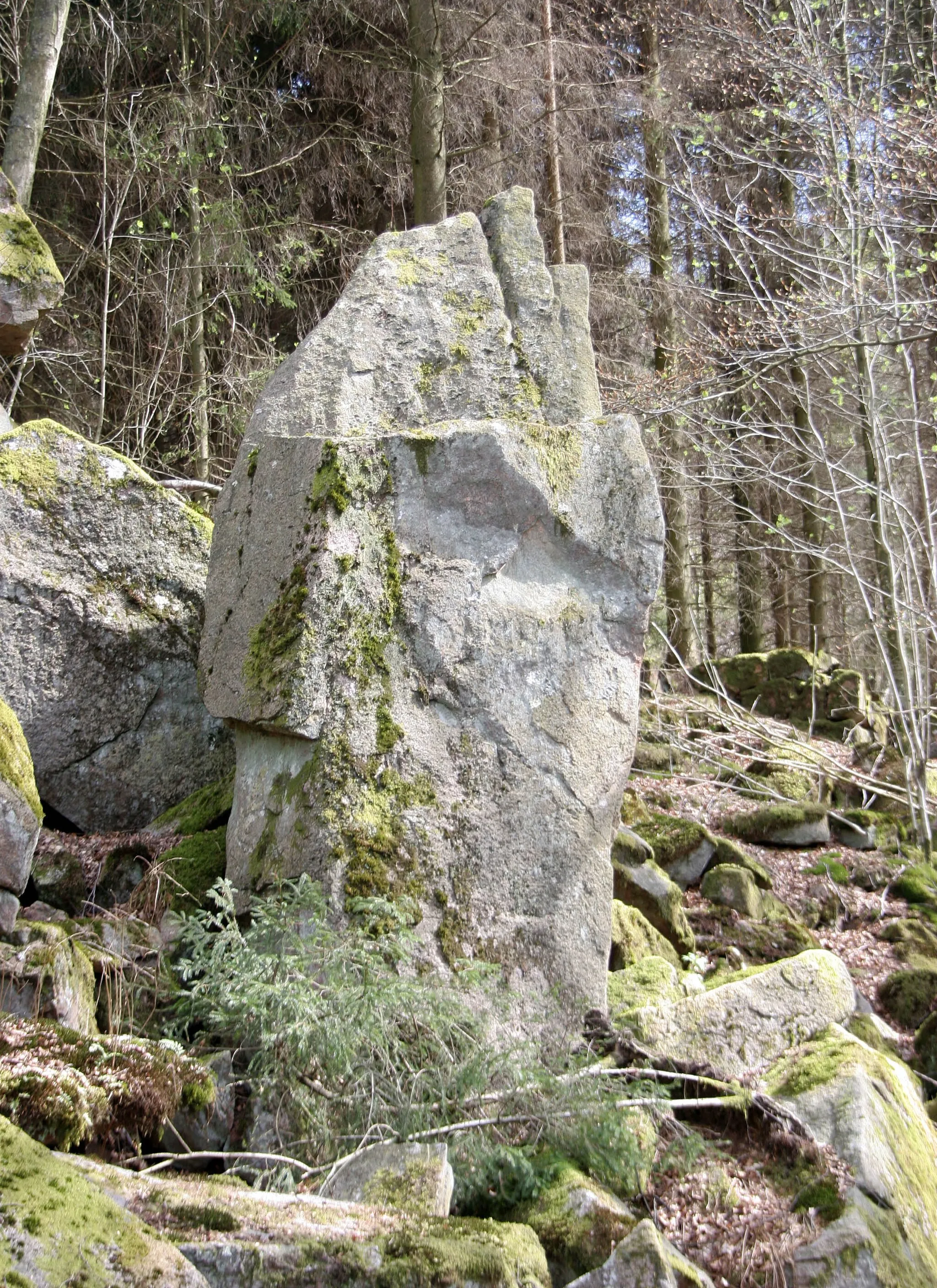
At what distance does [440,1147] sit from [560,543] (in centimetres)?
241

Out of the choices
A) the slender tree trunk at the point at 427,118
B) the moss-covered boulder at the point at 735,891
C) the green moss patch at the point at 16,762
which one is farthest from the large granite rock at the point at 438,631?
the slender tree trunk at the point at 427,118

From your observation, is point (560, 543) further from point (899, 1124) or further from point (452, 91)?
point (452, 91)

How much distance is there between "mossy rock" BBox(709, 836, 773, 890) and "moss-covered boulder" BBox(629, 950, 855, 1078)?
2.56 m

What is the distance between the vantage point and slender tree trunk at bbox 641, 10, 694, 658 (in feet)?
40.4

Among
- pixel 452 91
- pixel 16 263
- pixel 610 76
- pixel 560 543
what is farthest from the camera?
pixel 610 76

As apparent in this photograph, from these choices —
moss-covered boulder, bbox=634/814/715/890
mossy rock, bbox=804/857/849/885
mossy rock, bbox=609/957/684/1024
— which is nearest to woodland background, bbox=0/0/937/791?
mossy rock, bbox=804/857/849/885

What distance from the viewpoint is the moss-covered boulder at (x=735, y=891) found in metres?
6.25

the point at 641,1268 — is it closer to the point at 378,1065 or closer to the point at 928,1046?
the point at 378,1065

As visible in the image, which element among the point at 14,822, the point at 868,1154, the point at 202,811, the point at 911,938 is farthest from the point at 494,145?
the point at 868,1154

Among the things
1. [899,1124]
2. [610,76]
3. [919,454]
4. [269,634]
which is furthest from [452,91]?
[899,1124]

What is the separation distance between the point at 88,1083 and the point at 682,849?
473 cm

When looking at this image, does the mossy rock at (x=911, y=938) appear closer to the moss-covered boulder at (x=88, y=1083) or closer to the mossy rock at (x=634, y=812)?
the mossy rock at (x=634, y=812)

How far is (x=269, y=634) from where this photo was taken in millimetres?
4164

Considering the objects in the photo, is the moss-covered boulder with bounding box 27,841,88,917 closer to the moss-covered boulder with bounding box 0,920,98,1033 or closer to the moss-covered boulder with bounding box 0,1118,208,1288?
the moss-covered boulder with bounding box 0,920,98,1033
